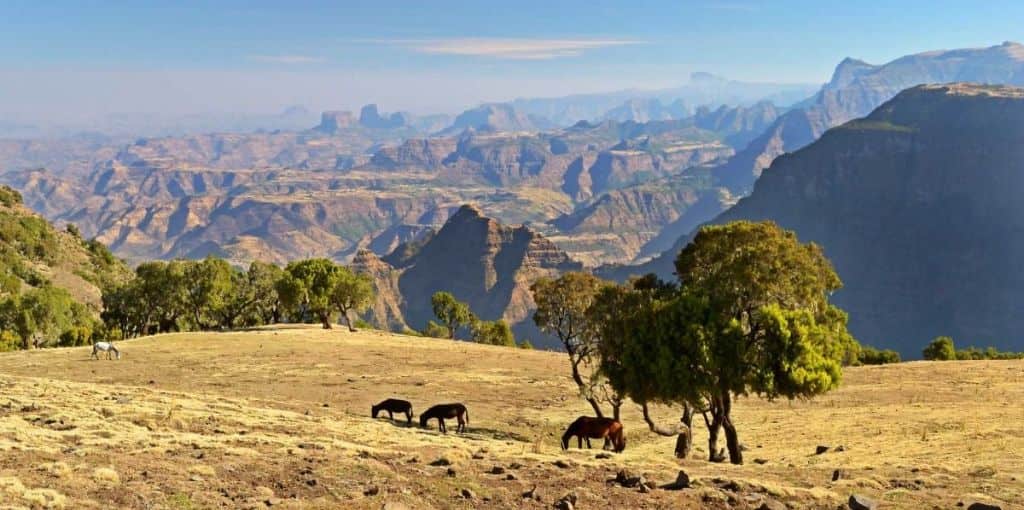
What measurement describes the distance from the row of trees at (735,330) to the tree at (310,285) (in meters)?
68.5

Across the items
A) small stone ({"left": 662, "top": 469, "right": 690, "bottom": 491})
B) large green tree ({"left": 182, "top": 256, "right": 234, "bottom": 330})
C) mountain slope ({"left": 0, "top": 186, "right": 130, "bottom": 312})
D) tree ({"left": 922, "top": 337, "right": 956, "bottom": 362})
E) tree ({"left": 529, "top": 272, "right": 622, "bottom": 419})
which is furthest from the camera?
mountain slope ({"left": 0, "top": 186, "right": 130, "bottom": 312})

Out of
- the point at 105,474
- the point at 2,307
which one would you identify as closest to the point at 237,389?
the point at 105,474

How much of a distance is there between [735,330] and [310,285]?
250 ft

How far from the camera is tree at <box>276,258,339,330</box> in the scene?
96.5 metres

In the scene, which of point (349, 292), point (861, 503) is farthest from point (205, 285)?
point (861, 503)

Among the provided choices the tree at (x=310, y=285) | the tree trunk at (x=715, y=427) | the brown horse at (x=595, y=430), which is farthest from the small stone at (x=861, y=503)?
the tree at (x=310, y=285)

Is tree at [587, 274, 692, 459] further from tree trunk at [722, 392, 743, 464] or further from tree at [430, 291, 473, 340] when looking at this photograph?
tree at [430, 291, 473, 340]

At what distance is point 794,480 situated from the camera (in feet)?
83.0

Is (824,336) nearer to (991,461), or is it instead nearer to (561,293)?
(991,461)

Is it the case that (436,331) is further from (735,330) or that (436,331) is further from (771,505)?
(771,505)

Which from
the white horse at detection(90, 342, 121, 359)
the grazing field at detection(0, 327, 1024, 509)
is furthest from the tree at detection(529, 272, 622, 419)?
the white horse at detection(90, 342, 121, 359)

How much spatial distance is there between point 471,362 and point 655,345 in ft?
123

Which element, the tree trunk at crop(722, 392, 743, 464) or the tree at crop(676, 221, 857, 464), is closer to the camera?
the tree at crop(676, 221, 857, 464)

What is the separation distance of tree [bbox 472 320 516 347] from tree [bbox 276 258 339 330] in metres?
47.0
